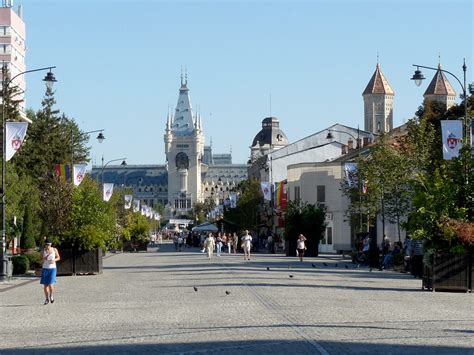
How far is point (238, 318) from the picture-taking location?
20.8m

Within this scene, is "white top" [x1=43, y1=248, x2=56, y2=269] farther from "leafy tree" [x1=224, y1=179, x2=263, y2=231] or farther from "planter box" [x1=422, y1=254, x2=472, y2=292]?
"leafy tree" [x1=224, y1=179, x2=263, y2=231]

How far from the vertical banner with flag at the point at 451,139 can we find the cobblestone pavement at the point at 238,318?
13.5ft

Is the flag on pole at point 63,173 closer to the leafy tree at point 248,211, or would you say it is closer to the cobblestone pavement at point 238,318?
the cobblestone pavement at point 238,318

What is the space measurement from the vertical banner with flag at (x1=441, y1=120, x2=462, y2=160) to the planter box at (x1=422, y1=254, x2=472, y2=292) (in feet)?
14.2

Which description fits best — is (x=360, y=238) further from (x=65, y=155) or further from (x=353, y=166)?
(x=65, y=155)

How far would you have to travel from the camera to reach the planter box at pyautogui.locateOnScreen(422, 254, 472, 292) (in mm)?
30969

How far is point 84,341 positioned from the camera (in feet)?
56.1

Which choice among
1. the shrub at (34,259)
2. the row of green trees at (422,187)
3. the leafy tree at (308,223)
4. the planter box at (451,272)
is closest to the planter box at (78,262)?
the shrub at (34,259)

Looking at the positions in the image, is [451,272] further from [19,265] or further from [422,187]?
[19,265]

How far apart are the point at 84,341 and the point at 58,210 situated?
3029cm

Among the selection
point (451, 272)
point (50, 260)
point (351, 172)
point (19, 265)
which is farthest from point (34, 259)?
point (351, 172)

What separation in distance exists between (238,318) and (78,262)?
2266 cm

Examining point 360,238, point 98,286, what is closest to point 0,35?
point 360,238

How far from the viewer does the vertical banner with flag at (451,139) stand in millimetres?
34500
